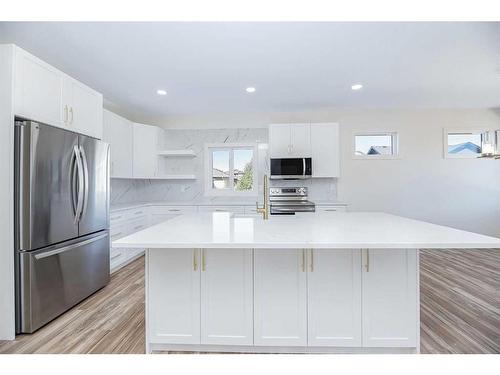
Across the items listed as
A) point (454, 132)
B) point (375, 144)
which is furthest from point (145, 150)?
point (454, 132)

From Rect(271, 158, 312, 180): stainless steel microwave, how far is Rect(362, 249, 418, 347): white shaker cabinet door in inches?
111

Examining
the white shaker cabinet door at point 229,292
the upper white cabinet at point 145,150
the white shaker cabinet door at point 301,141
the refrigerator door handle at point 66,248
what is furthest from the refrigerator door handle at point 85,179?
the white shaker cabinet door at point 301,141

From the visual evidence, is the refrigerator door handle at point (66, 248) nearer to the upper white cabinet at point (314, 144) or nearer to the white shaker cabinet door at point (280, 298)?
the white shaker cabinet door at point (280, 298)

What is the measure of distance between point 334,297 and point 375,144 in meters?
3.97

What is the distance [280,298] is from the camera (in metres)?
1.72

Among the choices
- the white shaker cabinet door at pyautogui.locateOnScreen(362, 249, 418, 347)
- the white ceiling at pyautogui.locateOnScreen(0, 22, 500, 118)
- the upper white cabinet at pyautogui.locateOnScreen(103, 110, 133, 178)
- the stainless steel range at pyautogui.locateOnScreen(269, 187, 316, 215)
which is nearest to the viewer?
the white shaker cabinet door at pyautogui.locateOnScreen(362, 249, 418, 347)

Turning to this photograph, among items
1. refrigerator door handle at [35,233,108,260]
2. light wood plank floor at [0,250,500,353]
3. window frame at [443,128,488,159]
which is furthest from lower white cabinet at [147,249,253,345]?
window frame at [443,128,488,159]

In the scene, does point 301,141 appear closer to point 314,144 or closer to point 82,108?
point 314,144

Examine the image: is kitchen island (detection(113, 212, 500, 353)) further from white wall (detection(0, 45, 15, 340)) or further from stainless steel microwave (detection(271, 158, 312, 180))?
stainless steel microwave (detection(271, 158, 312, 180))

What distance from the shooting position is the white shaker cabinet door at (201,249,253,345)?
1727 millimetres
